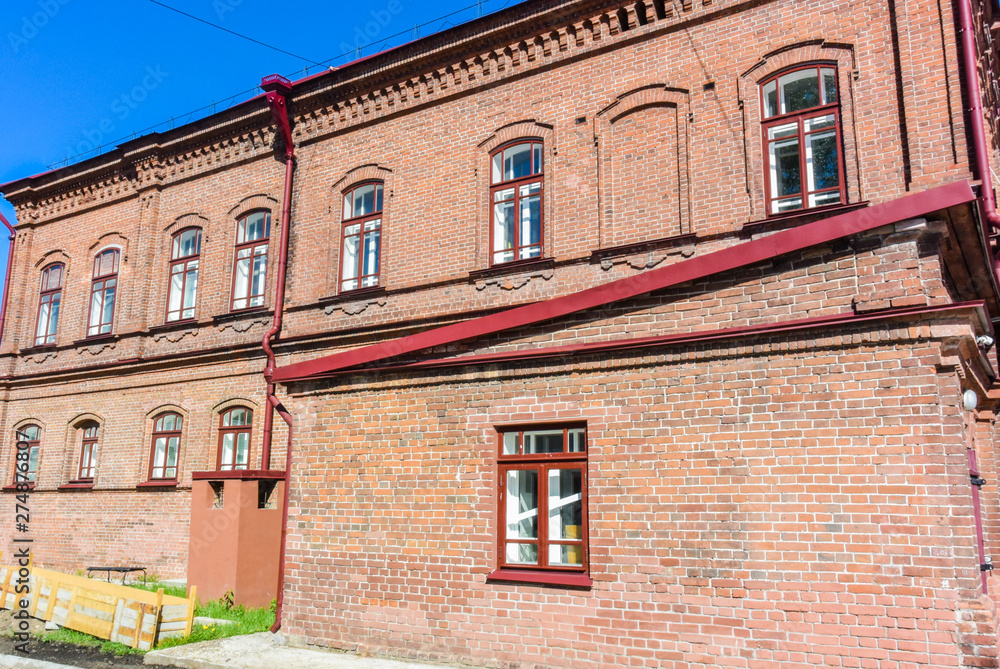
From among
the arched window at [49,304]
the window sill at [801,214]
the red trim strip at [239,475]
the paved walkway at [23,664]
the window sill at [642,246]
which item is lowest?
the paved walkway at [23,664]

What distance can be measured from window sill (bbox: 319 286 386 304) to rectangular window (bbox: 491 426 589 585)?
6.63 metres

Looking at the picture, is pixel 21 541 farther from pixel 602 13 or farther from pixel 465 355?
pixel 602 13

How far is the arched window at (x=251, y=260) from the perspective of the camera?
16312 mm

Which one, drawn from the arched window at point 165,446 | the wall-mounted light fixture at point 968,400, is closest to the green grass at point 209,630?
the arched window at point 165,446

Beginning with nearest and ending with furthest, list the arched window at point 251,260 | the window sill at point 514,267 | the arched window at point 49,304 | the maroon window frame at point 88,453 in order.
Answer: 1. the window sill at point 514,267
2. the arched window at point 251,260
3. the maroon window frame at point 88,453
4. the arched window at point 49,304

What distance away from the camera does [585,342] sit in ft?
25.3

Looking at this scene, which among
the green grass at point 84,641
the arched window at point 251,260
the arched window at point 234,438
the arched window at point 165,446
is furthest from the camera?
the arched window at point 165,446

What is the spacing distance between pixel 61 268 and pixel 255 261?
7.25 metres

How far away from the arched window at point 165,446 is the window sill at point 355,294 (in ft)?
15.5

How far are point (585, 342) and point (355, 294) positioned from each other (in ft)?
24.8

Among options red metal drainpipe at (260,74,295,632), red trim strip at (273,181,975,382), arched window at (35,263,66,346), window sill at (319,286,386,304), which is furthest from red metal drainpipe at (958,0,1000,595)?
arched window at (35,263,66,346)

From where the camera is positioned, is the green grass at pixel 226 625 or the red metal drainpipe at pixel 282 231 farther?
the red metal drainpipe at pixel 282 231

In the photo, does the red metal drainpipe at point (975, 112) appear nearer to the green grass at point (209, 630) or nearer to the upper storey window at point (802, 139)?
the upper storey window at point (802, 139)

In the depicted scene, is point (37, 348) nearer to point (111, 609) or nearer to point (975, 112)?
point (111, 609)
